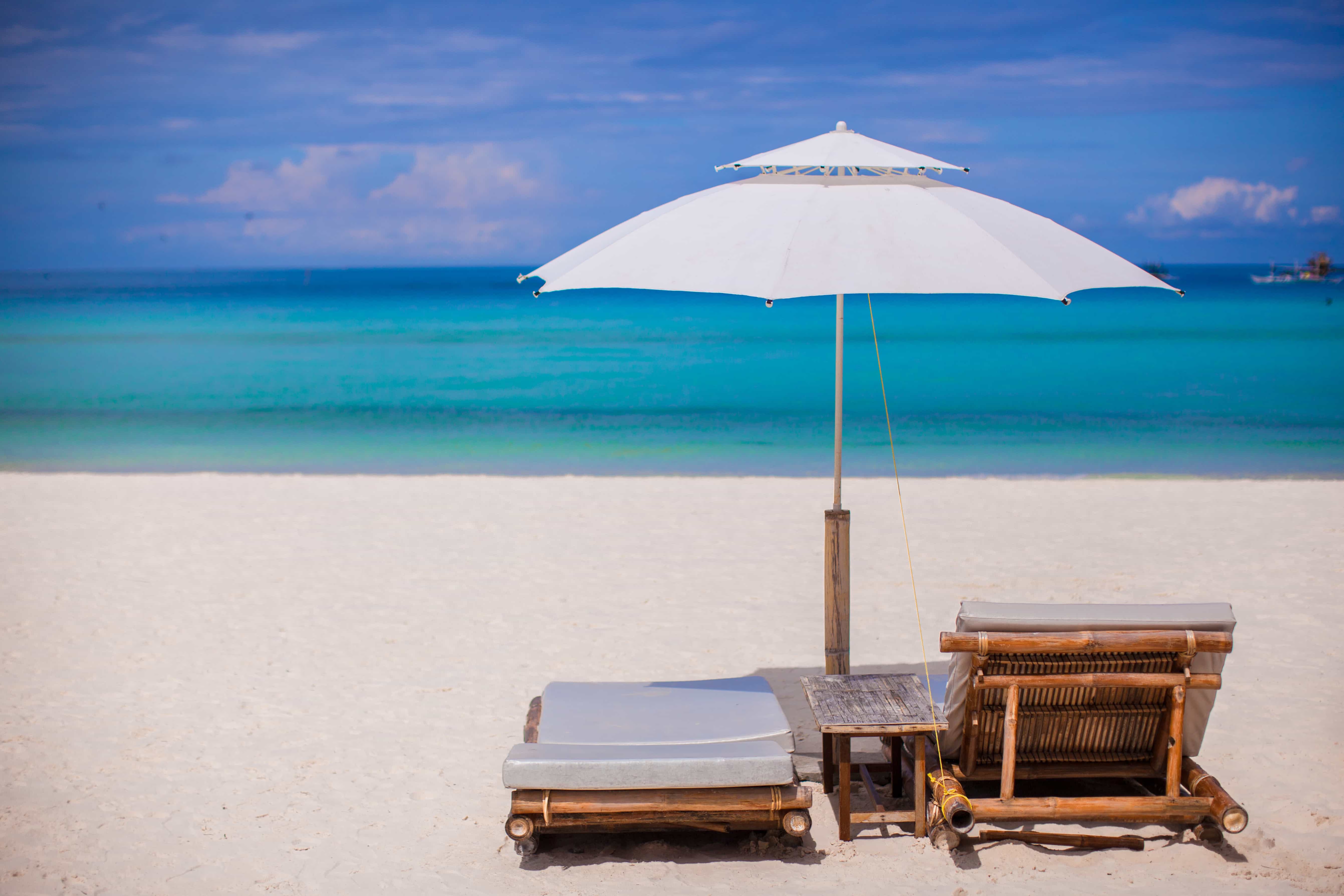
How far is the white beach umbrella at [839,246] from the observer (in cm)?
330

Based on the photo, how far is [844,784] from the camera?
11.8ft

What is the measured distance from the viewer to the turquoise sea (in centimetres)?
1619

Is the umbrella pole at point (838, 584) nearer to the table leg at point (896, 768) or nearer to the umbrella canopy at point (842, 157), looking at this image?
the table leg at point (896, 768)

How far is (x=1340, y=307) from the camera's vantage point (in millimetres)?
53812

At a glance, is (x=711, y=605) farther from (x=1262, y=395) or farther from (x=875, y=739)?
(x=1262, y=395)

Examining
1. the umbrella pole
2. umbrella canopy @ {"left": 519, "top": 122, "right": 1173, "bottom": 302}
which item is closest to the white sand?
the umbrella pole

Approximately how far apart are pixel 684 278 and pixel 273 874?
233 cm

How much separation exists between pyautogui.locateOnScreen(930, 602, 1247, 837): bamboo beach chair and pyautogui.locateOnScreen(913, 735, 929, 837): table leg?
0.23 feet

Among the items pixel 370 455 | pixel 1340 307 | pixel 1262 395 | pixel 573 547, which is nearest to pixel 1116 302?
pixel 1340 307

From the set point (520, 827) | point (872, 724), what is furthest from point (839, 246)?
point (520, 827)

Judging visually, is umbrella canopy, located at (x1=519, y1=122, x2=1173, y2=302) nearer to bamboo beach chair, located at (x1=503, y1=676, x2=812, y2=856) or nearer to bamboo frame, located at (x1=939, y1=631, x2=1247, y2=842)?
bamboo frame, located at (x1=939, y1=631, x2=1247, y2=842)

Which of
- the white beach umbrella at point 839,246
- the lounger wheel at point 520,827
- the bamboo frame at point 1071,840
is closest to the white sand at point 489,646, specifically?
the bamboo frame at point 1071,840

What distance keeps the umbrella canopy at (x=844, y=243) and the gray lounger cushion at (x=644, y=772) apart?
146cm

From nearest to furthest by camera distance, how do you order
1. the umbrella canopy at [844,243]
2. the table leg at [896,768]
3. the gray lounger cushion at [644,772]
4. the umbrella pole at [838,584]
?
the umbrella canopy at [844,243] → the gray lounger cushion at [644,772] → the table leg at [896,768] → the umbrella pole at [838,584]
